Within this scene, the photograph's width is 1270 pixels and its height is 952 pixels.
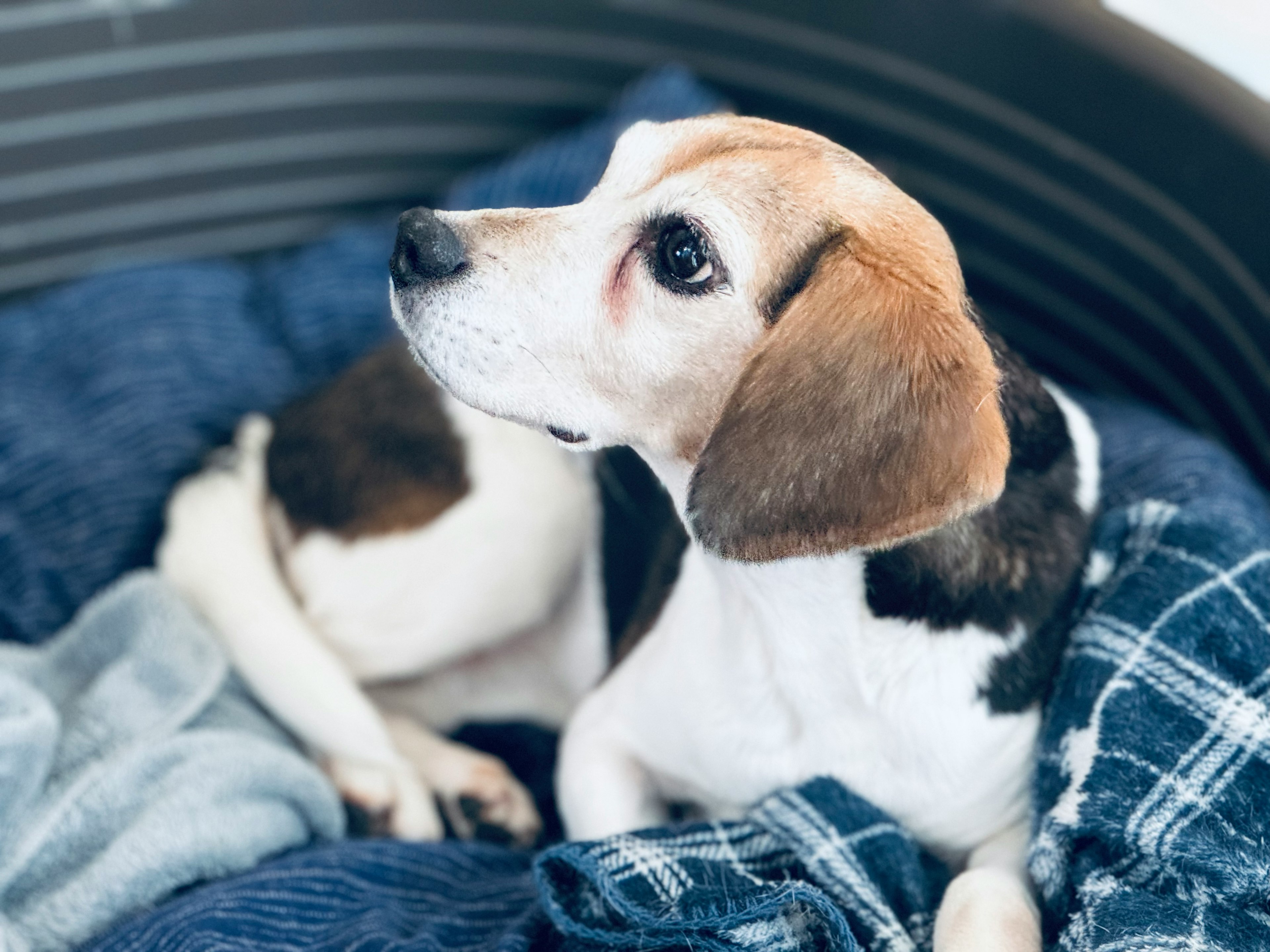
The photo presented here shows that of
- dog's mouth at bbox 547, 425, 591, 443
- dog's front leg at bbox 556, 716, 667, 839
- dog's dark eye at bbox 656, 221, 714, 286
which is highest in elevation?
dog's dark eye at bbox 656, 221, 714, 286

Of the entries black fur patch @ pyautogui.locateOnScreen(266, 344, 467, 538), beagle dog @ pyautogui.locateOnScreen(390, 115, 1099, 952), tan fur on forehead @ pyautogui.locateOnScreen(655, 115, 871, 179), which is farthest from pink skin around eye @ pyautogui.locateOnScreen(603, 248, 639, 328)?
black fur patch @ pyautogui.locateOnScreen(266, 344, 467, 538)

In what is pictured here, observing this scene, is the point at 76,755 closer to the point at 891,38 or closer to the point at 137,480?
the point at 137,480

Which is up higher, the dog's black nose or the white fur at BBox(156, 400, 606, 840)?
the dog's black nose

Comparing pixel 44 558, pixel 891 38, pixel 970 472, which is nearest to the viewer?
pixel 970 472

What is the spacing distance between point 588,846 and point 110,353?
1439 mm

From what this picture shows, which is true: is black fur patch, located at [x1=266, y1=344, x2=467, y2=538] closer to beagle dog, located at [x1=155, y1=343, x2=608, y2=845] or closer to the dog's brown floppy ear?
beagle dog, located at [x1=155, y1=343, x2=608, y2=845]

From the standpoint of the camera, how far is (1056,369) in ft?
7.21

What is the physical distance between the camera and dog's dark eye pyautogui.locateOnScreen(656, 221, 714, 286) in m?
1.20

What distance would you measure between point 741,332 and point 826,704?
45 cm

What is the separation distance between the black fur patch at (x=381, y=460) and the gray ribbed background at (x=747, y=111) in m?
0.79

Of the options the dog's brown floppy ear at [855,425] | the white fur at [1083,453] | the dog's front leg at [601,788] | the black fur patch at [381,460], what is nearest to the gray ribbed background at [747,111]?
the white fur at [1083,453]

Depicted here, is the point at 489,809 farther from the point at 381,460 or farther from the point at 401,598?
the point at 381,460

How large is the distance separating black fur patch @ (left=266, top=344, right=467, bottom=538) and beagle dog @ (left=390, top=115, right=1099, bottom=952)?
1.72 feet

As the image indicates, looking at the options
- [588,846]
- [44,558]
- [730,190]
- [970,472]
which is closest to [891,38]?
[730,190]
